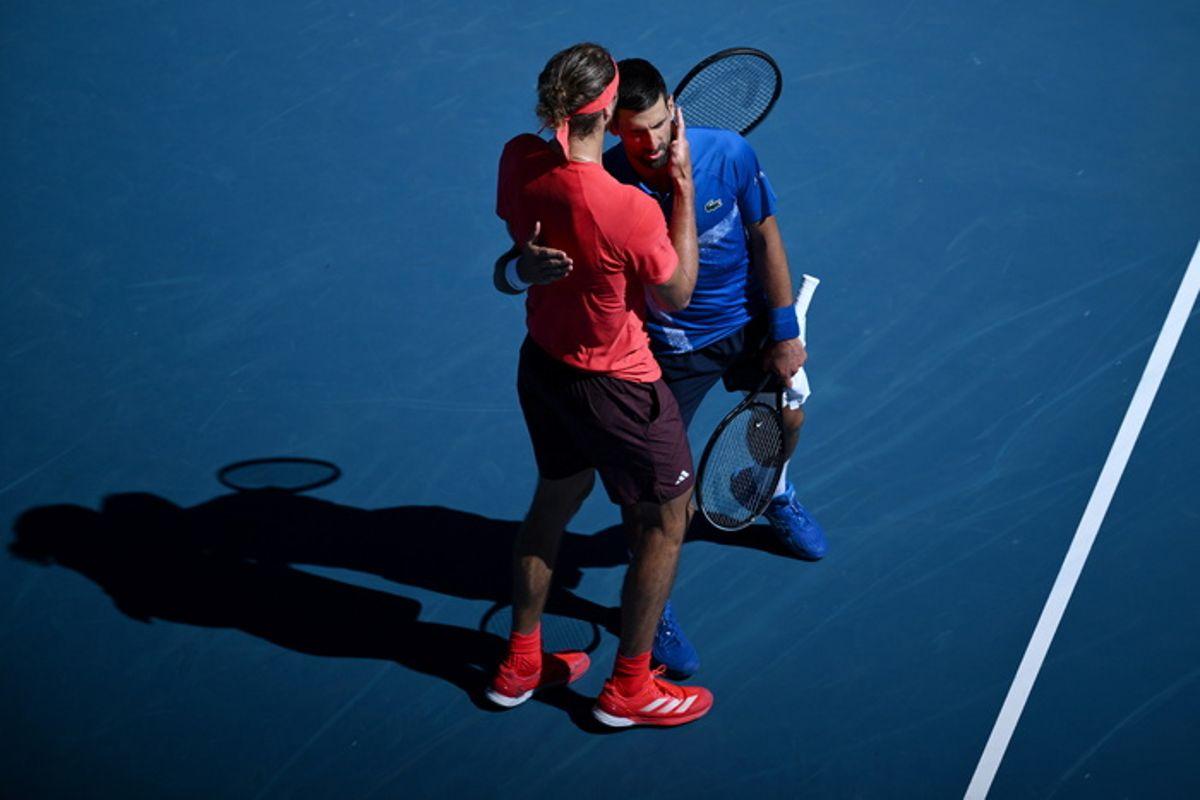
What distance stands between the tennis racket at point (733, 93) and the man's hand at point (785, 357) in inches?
31.7

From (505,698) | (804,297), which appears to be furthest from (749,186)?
(505,698)

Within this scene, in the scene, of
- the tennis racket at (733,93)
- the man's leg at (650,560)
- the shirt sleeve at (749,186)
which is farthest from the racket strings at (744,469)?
the tennis racket at (733,93)

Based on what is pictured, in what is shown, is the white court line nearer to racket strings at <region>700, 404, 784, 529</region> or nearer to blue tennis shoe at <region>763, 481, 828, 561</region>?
blue tennis shoe at <region>763, 481, 828, 561</region>

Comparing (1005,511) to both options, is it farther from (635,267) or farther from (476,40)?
(476,40)

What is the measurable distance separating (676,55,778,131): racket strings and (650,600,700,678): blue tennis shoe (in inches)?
70.8

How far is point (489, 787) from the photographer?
4.34 metres

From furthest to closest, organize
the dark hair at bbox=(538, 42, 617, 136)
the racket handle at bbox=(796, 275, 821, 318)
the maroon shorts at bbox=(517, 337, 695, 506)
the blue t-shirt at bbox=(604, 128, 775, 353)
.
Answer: the racket handle at bbox=(796, 275, 821, 318)
the blue t-shirt at bbox=(604, 128, 775, 353)
the maroon shorts at bbox=(517, 337, 695, 506)
the dark hair at bbox=(538, 42, 617, 136)

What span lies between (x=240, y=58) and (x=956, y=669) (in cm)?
488

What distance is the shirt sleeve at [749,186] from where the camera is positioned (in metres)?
4.15

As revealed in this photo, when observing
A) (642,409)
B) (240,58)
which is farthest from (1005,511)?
(240,58)

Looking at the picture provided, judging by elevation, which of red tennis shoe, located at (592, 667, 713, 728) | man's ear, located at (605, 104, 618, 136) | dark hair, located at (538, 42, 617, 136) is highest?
dark hair, located at (538, 42, 617, 136)

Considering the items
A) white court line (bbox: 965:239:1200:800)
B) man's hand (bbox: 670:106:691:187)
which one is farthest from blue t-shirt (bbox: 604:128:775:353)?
white court line (bbox: 965:239:1200:800)

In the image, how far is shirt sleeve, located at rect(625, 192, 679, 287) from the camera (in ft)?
11.9

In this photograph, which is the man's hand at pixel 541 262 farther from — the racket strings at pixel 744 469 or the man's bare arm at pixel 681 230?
the racket strings at pixel 744 469
